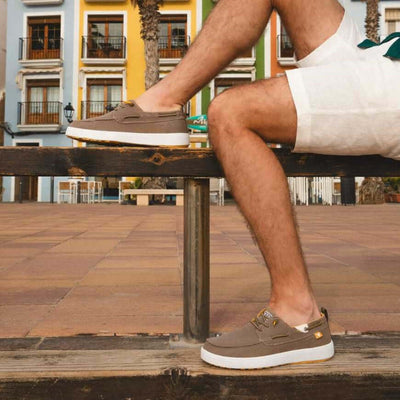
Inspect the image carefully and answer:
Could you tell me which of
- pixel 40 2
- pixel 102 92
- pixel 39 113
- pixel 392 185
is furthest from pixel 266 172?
pixel 40 2

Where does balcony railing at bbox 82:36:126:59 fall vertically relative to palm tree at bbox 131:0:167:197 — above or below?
above

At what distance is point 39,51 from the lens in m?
20.7

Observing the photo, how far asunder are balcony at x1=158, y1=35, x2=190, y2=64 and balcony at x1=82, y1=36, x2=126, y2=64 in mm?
1563

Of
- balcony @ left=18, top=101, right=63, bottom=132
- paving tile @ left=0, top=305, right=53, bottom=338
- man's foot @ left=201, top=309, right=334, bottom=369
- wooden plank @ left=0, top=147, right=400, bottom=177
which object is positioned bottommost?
paving tile @ left=0, top=305, right=53, bottom=338

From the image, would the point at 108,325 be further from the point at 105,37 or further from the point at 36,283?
the point at 105,37

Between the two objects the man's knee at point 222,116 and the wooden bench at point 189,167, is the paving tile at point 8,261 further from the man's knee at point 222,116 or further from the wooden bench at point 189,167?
the man's knee at point 222,116

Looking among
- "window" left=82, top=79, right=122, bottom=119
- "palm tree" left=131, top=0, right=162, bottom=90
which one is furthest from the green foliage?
"window" left=82, top=79, right=122, bottom=119

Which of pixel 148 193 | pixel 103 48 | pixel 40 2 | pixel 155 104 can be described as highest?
pixel 40 2

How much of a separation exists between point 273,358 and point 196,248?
34cm

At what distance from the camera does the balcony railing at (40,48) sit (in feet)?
67.6

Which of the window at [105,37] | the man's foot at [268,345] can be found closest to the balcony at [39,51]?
the window at [105,37]

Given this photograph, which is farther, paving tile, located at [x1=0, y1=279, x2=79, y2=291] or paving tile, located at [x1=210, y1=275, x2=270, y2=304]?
paving tile, located at [x1=0, y1=279, x2=79, y2=291]

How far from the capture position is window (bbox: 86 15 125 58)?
20.5m

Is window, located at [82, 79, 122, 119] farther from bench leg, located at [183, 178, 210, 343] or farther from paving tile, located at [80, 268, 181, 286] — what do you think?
bench leg, located at [183, 178, 210, 343]
